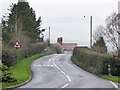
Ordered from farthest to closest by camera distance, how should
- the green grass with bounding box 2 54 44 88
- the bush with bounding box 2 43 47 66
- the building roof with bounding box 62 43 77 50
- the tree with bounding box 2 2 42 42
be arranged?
the building roof with bounding box 62 43 77 50, the tree with bounding box 2 2 42 42, the bush with bounding box 2 43 47 66, the green grass with bounding box 2 54 44 88

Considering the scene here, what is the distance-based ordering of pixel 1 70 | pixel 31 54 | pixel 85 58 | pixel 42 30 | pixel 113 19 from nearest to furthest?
1. pixel 1 70
2. pixel 85 58
3. pixel 31 54
4. pixel 113 19
5. pixel 42 30

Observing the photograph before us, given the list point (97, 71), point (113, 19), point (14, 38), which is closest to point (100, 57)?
point (97, 71)

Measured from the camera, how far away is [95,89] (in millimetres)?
20047

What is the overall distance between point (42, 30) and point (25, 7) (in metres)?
28.0

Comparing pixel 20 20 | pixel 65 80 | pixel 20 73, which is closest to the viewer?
pixel 65 80

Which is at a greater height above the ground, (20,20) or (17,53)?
(20,20)

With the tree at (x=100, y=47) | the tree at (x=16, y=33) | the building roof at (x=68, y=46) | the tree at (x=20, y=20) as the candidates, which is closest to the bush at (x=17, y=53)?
the tree at (x=16, y=33)

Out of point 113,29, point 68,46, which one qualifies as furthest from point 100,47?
point 68,46

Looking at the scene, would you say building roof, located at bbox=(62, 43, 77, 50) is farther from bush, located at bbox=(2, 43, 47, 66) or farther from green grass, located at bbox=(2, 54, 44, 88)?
green grass, located at bbox=(2, 54, 44, 88)

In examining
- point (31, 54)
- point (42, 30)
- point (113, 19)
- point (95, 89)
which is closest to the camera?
point (95, 89)

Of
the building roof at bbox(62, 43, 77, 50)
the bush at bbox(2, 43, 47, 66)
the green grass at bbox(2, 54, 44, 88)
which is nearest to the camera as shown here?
the green grass at bbox(2, 54, 44, 88)

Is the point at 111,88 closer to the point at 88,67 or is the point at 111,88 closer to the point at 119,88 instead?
the point at 119,88

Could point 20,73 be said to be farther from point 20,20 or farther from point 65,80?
point 20,20

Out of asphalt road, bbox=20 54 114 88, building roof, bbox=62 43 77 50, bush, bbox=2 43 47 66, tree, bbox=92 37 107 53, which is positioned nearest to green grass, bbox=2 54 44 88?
asphalt road, bbox=20 54 114 88
